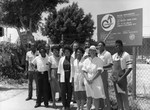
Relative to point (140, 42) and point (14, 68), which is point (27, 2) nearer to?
point (14, 68)

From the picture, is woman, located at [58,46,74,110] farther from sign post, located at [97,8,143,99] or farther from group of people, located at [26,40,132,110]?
sign post, located at [97,8,143,99]

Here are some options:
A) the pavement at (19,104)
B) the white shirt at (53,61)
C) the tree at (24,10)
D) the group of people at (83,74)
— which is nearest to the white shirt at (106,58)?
the group of people at (83,74)

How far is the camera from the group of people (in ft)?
16.2

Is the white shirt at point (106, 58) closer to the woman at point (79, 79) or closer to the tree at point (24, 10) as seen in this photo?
the woman at point (79, 79)

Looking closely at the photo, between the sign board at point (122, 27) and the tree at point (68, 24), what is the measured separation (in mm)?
25350

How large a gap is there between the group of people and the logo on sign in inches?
32.4

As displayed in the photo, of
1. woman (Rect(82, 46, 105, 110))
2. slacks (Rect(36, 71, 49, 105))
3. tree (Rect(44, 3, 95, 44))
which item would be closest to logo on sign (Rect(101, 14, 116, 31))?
woman (Rect(82, 46, 105, 110))

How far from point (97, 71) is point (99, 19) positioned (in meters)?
2.40

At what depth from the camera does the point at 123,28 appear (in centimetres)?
620

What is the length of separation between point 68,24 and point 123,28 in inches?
1054

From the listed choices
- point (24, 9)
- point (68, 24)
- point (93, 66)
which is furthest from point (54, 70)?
point (68, 24)

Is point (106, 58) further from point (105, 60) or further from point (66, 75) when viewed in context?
point (66, 75)

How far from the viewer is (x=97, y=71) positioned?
504cm

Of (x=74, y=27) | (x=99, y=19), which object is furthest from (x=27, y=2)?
(x=74, y=27)
